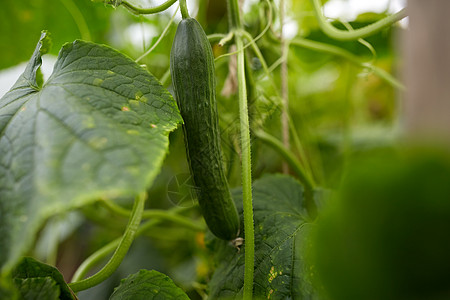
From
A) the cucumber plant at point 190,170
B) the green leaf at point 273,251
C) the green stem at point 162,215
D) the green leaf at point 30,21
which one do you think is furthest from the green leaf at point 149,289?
the green leaf at point 30,21

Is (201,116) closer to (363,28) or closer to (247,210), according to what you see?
(247,210)

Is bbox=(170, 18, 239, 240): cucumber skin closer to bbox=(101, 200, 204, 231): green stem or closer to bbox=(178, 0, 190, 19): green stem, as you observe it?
bbox=(178, 0, 190, 19): green stem

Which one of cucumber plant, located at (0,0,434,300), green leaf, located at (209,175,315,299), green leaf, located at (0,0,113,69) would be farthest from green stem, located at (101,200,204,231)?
green leaf, located at (0,0,113,69)

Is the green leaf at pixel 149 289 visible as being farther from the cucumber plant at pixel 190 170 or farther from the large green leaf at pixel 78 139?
the large green leaf at pixel 78 139

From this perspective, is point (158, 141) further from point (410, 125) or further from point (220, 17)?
point (220, 17)

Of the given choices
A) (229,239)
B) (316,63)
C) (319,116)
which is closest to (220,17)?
(316,63)
